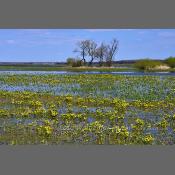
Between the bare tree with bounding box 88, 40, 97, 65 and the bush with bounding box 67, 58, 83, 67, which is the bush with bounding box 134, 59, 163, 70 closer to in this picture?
the bare tree with bounding box 88, 40, 97, 65

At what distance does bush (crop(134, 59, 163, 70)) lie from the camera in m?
15.6

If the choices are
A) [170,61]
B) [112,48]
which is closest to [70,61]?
[112,48]

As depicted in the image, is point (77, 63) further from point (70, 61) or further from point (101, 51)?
point (101, 51)

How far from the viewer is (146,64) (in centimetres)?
1628

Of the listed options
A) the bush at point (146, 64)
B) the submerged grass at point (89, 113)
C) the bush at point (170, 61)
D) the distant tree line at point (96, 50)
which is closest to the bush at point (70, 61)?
the distant tree line at point (96, 50)

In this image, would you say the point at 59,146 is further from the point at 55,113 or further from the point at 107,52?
the point at 107,52

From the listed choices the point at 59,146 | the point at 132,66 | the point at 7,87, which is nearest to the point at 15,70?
the point at 7,87

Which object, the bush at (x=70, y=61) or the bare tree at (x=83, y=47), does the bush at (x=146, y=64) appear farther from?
the bush at (x=70, y=61)

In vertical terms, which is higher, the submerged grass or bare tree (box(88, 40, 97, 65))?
bare tree (box(88, 40, 97, 65))

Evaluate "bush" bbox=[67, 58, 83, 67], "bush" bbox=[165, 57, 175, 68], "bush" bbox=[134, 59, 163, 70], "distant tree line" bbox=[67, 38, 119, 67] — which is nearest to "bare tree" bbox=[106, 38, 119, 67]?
"distant tree line" bbox=[67, 38, 119, 67]

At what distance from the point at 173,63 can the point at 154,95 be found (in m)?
1.29

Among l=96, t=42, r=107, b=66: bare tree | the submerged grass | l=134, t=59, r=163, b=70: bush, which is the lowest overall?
the submerged grass

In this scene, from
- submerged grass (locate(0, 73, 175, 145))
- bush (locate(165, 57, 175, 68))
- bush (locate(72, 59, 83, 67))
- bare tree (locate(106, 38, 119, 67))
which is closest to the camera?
submerged grass (locate(0, 73, 175, 145))

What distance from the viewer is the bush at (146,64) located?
51.1 feet
